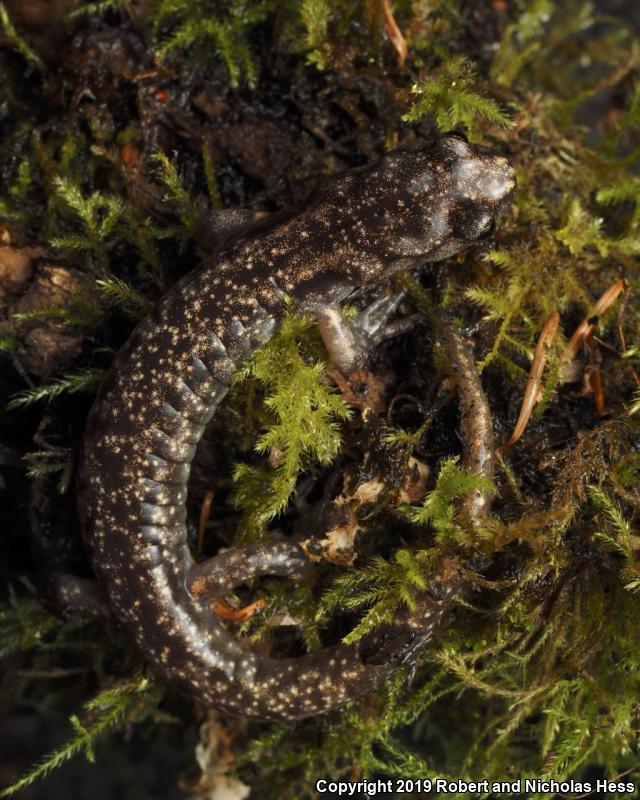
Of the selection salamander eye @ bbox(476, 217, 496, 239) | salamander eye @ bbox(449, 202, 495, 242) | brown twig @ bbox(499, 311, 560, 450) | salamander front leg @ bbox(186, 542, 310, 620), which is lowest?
salamander front leg @ bbox(186, 542, 310, 620)

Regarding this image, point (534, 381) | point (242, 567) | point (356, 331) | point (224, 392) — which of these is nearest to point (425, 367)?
point (356, 331)

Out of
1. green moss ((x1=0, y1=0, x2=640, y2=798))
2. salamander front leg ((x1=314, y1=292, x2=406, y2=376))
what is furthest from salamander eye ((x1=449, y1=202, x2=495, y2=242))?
salamander front leg ((x1=314, y1=292, x2=406, y2=376))

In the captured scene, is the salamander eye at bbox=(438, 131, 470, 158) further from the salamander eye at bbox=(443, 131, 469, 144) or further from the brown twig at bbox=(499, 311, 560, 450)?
the brown twig at bbox=(499, 311, 560, 450)

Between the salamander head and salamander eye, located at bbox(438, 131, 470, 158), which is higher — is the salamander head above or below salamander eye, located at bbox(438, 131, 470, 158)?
below

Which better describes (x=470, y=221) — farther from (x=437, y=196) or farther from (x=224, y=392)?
(x=224, y=392)

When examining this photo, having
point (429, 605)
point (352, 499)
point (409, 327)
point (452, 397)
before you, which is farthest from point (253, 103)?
point (429, 605)

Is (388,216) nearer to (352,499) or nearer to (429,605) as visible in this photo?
(352,499)

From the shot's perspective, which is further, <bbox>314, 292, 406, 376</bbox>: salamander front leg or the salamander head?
<bbox>314, 292, 406, 376</bbox>: salamander front leg
